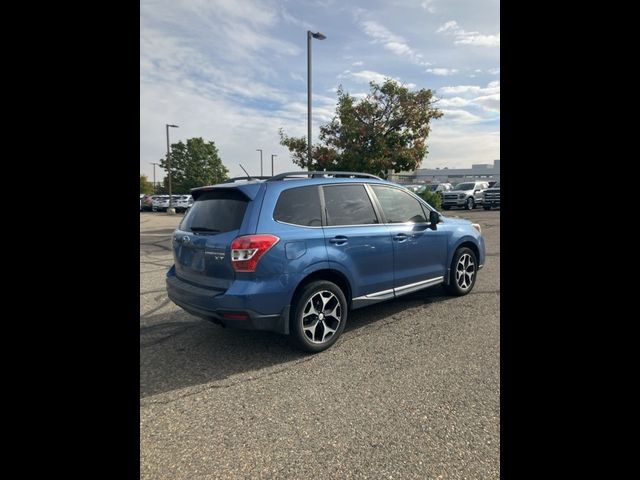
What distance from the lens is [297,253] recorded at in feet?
11.8

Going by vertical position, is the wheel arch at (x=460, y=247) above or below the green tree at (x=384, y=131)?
below

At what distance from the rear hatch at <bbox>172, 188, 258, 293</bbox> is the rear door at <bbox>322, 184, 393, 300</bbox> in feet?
3.09

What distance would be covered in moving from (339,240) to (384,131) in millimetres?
10573

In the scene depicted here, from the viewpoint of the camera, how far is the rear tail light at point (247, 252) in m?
3.38

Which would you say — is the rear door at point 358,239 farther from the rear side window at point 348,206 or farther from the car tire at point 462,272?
the car tire at point 462,272

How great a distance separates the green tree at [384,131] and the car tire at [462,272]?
7920 mm

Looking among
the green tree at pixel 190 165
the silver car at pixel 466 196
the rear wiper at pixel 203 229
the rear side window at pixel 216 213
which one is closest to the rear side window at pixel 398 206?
the rear side window at pixel 216 213

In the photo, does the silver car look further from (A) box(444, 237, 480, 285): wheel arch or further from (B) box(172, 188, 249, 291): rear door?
(B) box(172, 188, 249, 291): rear door

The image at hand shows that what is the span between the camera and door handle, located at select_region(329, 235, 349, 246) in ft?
12.8

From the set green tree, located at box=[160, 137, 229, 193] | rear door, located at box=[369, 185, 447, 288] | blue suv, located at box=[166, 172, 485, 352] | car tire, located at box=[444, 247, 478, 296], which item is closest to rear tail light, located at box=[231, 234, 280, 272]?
blue suv, located at box=[166, 172, 485, 352]

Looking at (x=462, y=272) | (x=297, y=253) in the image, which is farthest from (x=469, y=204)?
(x=297, y=253)
